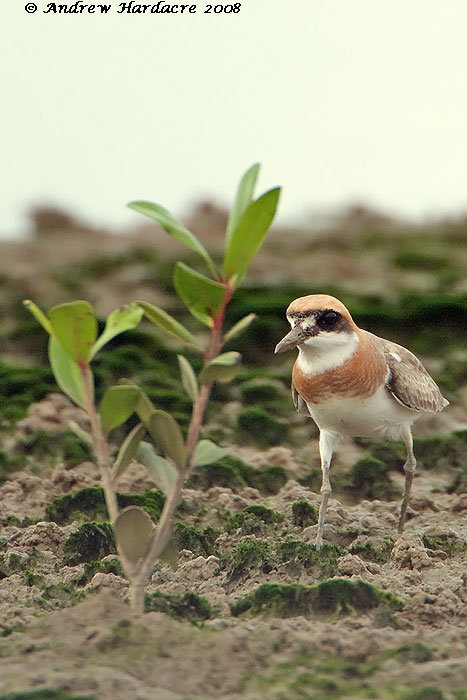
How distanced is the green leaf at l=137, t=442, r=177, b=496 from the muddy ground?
1.37 feet

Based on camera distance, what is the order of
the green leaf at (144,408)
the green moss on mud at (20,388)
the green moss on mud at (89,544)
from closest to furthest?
the green leaf at (144,408)
the green moss on mud at (89,544)
the green moss on mud at (20,388)

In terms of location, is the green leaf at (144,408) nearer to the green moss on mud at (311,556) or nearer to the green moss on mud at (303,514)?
the green moss on mud at (311,556)

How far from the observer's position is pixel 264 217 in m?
3.24

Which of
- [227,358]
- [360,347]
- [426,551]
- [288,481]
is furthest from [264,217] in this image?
[288,481]

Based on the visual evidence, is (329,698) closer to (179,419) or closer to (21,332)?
(179,419)

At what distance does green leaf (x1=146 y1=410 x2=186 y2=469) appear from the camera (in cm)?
327

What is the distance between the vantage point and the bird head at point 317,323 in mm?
4141

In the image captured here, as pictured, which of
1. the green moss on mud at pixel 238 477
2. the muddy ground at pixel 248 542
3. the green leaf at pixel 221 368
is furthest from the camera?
the green moss on mud at pixel 238 477

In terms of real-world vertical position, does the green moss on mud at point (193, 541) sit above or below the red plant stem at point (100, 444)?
below

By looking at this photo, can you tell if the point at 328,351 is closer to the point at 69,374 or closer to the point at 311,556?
the point at 311,556

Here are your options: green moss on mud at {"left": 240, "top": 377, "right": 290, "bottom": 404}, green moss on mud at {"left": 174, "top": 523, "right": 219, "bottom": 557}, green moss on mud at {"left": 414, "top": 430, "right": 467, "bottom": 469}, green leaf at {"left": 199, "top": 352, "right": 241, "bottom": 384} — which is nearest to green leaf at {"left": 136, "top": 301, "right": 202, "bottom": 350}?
green leaf at {"left": 199, "top": 352, "right": 241, "bottom": 384}

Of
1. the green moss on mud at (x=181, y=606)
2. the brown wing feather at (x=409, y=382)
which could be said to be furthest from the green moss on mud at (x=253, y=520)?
the green moss on mud at (x=181, y=606)

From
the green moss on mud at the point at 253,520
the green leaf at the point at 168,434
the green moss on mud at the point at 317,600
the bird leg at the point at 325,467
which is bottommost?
the green moss on mud at the point at 317,600

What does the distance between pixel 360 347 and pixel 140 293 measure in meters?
5.89
